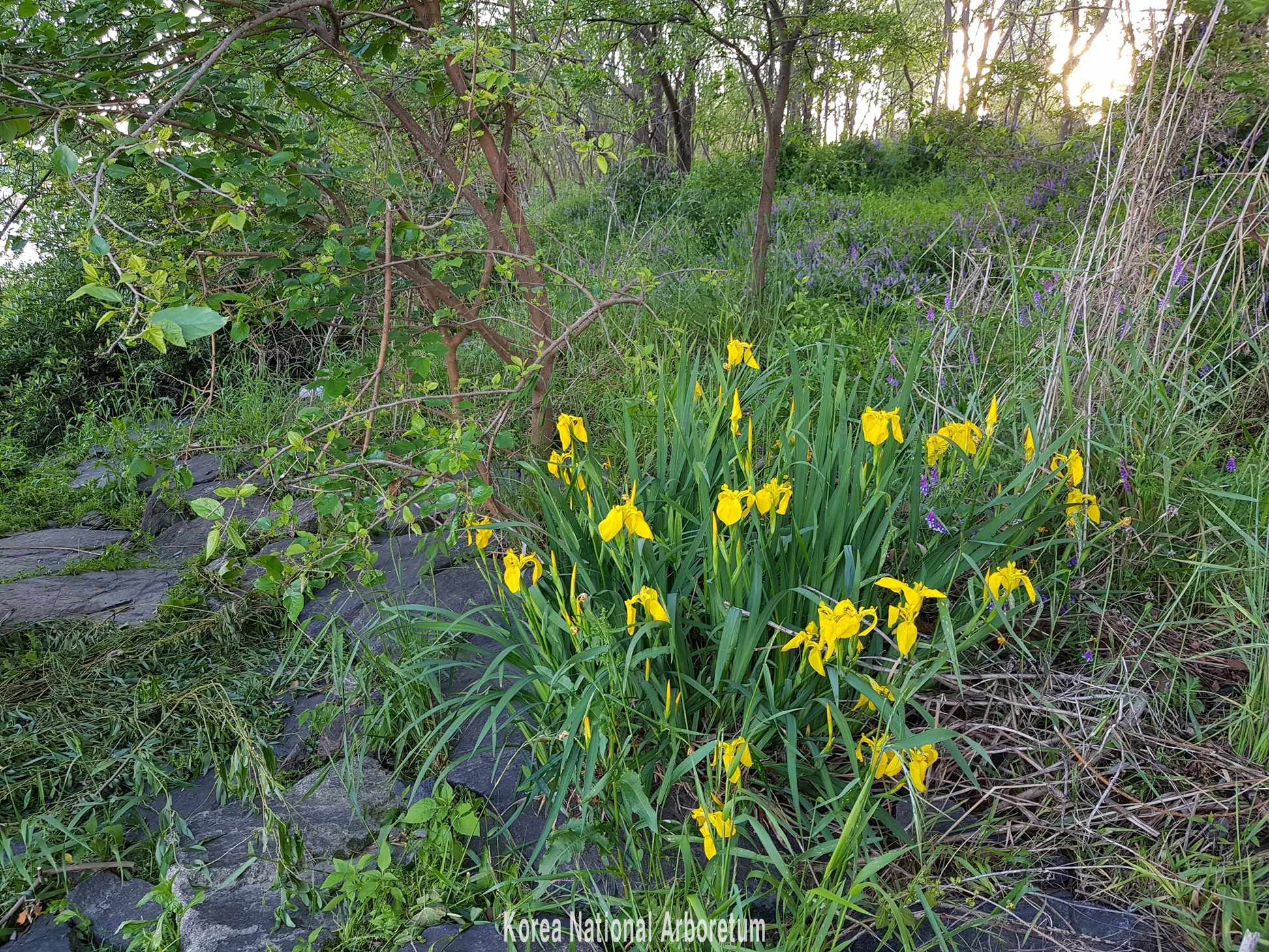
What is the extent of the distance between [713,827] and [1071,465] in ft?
3.60

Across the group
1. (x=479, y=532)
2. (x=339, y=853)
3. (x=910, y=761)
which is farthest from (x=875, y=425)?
(x=339, y=853)

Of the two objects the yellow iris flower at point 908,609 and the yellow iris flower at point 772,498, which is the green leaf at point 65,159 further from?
the yellow iris flower at point 908,609

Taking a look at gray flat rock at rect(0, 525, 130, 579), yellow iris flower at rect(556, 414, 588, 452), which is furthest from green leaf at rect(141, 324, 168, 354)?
gray flat rock at rect(0, 525, 130, 579)

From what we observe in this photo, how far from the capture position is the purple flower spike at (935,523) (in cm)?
176

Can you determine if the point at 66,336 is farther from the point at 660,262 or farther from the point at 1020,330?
the point at 1020,330

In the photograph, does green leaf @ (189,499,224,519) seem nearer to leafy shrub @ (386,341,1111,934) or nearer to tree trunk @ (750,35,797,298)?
leafy shrub @ (386,341,1111,934)

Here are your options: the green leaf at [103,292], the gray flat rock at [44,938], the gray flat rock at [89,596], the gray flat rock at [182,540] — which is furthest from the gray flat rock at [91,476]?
the green leaf at [103,292]

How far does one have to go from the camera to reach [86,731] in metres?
2.08

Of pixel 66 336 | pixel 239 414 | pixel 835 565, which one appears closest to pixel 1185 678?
pixel 835 565

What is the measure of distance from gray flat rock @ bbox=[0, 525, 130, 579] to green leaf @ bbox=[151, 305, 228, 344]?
298 centimetres

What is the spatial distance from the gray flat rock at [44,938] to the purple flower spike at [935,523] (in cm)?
195

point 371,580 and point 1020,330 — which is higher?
point 1020,330

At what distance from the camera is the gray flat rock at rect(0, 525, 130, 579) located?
10.5ft

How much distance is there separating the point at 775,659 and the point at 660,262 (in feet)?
11.3
